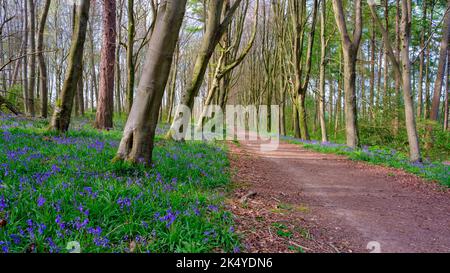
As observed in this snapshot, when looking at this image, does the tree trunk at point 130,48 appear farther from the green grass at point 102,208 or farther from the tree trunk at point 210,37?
the green grass at point 102,208

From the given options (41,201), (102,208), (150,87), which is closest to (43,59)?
(150,87)

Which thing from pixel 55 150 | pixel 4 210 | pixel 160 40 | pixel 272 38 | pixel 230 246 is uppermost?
pixel 272 38

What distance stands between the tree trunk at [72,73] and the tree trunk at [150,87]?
3.33 metres

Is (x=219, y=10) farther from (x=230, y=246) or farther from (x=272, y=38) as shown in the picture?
(x=272, y=38)

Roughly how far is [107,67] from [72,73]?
4230mm

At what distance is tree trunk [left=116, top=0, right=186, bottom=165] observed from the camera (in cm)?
506

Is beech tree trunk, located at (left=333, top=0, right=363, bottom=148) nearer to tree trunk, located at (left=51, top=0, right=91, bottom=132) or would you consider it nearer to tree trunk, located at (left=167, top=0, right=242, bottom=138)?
tree trunk, located at (left=167, top=0, right=242, bottom=138)

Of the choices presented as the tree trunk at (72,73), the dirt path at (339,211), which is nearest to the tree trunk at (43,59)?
the tree trunk at (72,73)

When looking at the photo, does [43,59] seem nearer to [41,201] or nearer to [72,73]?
[72,73]

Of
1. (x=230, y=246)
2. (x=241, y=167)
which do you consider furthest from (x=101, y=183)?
(x=241, y=167)

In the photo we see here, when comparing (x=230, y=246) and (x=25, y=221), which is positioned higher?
(x=25, y=221)

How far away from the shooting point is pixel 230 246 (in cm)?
289
